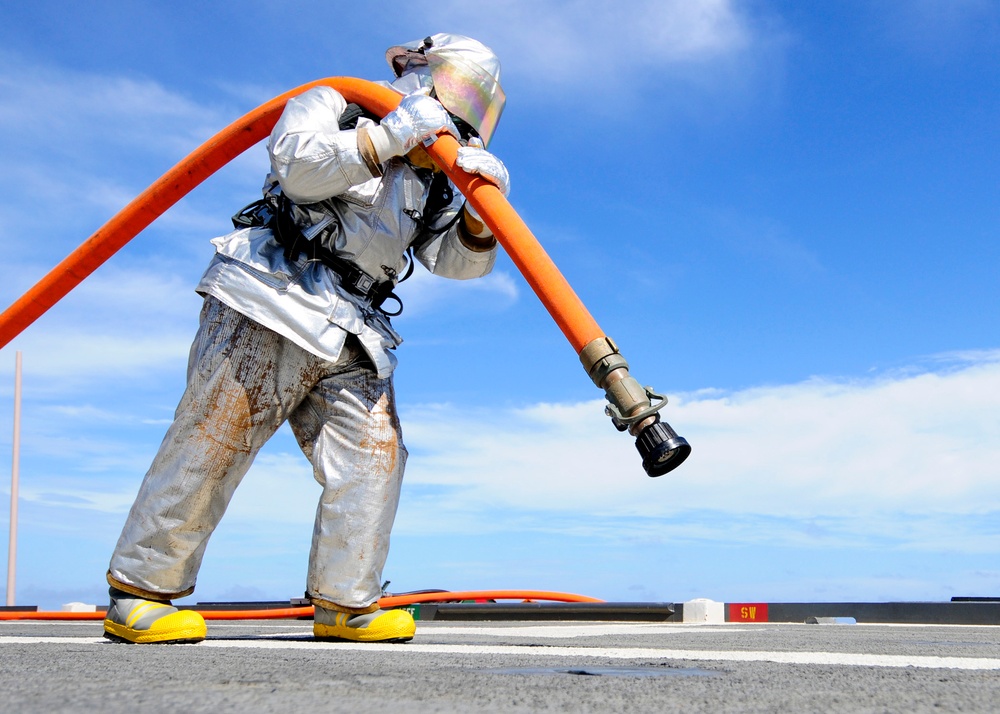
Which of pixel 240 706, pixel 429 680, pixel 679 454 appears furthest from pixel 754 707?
pixel 679 454

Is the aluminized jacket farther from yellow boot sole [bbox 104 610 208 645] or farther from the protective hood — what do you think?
yellow boot sole [bbox 104 610 208 645]

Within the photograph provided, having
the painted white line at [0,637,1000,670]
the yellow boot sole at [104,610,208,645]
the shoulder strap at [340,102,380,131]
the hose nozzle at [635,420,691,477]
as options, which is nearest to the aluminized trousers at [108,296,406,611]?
the yellow boot sole at [104,610,208,645]

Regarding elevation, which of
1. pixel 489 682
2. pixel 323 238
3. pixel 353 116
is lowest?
pixel 489 682

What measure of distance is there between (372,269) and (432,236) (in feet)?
1.40

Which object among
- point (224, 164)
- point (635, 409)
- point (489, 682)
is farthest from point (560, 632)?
point (489, 682)

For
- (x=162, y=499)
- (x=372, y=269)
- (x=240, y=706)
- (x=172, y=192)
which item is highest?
(x=172, y=192)

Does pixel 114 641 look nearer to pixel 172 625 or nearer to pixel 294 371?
pixel 172 625

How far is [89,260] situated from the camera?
4203mm

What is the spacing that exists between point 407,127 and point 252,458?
1.21 metres

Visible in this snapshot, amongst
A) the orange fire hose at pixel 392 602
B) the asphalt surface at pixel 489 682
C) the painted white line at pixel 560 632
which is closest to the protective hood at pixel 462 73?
the painted white line at pixel 560 632

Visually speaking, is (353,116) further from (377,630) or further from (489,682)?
(489,682)

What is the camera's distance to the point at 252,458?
3.18 metres

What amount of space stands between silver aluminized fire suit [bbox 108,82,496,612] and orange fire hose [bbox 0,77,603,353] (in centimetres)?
26

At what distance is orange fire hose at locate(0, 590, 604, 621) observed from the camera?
571 cm
